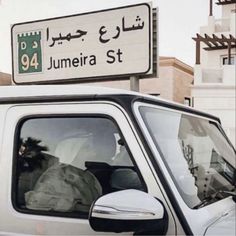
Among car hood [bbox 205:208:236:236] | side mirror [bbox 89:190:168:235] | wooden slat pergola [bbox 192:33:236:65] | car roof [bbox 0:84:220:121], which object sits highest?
wooden slat pergola [bbox 192:33:236:65]

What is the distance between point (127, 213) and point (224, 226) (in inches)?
14.4

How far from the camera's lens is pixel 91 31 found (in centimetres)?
503

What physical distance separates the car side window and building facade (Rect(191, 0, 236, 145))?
666 centimetres

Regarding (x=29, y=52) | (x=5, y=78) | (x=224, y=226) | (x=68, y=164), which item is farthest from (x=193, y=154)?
(x=5, y=78)

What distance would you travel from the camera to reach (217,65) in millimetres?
10734

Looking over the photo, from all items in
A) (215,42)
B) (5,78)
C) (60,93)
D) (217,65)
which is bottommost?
(60,93)

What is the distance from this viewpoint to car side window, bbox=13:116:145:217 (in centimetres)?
147

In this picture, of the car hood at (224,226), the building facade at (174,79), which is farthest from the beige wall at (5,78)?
the car hood at (224,226)

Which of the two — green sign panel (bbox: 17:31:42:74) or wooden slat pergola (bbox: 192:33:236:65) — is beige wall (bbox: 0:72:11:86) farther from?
wooden slat pergola (bbox: 192:33:236:65)

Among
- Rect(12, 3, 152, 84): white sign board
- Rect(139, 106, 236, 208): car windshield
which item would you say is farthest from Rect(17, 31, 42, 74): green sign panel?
Rect(139, 106, 236, 208): car windshield

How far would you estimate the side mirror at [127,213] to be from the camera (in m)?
1.23

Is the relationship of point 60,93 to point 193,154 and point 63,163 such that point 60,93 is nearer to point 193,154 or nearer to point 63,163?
point 63,163

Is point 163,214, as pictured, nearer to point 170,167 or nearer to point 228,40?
point 170,167

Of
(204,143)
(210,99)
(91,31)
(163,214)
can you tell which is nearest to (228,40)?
(210,99)
